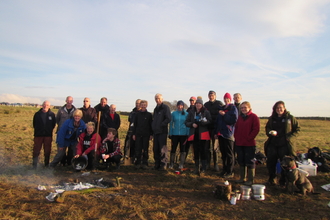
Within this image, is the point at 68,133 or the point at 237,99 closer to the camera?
the point at 237,99

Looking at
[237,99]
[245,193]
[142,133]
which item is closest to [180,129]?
[142,133]

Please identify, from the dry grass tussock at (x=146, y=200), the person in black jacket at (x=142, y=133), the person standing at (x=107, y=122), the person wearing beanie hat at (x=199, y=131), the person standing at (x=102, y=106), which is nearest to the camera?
the dry grass tussock at (x=146, y=200)

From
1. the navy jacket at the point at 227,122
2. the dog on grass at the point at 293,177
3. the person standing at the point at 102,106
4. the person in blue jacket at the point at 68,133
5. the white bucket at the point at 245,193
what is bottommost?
the white bucket at the point at 245,193

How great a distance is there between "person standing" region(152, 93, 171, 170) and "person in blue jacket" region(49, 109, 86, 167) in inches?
84.4

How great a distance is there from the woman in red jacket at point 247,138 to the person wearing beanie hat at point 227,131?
26 centimetres

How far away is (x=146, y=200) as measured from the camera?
15.4ft

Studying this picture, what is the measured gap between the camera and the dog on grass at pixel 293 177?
5.08 meters

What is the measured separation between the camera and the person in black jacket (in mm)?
7340

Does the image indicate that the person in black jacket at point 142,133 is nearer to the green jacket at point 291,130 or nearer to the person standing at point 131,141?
the person standing at point 131,141

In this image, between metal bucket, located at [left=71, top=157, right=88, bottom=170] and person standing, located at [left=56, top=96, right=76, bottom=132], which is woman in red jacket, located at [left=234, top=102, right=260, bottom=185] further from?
person standing, located at [left=56, top=96, right=76, bottom=132]

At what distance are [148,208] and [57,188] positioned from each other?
2.22 metres

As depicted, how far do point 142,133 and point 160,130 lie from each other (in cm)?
62

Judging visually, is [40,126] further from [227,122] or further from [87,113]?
[227,122]

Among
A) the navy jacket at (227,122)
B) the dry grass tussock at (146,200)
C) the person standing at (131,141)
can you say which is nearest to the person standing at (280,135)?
the dry grass tussock at (146,200)
